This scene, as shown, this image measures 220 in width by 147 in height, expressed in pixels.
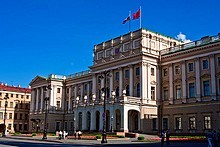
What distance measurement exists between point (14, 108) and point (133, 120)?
64.0 metres

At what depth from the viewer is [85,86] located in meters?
92.6

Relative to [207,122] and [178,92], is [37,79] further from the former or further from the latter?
[207,122]

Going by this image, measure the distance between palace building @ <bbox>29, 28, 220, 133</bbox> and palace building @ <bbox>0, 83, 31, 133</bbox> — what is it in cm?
4770

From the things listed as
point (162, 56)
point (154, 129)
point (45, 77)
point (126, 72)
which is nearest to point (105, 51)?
point (126, 72)

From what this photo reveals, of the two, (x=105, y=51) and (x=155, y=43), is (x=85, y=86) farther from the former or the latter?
(x=155, y=43)

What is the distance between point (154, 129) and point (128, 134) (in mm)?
8820

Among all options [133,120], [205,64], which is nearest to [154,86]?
[133,120]

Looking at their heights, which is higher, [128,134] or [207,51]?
[207,51]

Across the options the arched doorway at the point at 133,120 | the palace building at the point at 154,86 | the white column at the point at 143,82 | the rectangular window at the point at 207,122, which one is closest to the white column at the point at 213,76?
the palace building at the point at 154,86

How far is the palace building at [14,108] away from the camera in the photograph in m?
116

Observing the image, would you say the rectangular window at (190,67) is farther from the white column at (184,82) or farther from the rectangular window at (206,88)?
the rectangular window at (206,88)

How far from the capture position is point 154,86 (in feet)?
229

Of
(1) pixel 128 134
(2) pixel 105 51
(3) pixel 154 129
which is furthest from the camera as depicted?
(2) pixel 105 51

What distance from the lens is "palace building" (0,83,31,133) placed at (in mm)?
116500
